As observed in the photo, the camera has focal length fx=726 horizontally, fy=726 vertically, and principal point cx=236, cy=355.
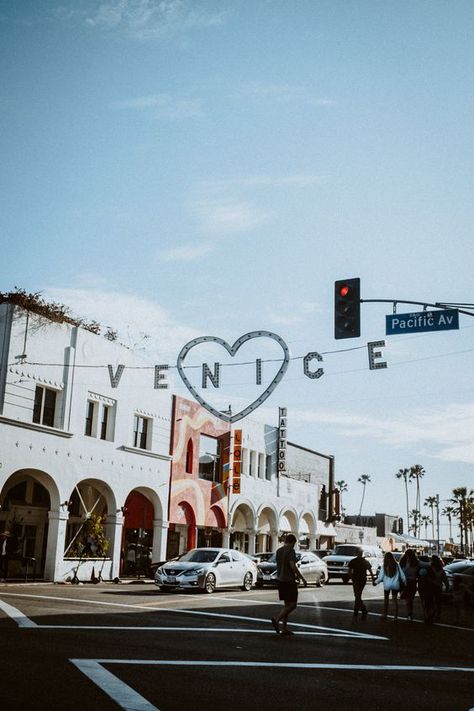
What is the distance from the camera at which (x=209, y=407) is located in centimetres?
2519

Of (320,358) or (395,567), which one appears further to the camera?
(320,358)

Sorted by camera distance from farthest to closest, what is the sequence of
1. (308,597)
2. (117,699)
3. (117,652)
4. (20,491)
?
(20,491) < (308,597) < (117,652) < (117,699)

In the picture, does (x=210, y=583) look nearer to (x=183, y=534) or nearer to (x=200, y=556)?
(x=200, y=556)

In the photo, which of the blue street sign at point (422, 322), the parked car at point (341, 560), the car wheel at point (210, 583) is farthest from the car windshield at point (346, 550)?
the blue street sign at point (422, 322)

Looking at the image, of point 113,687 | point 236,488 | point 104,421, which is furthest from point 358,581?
point 236,488

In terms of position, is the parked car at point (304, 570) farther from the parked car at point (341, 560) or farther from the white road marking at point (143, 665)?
the white road marking at point (143, 665)

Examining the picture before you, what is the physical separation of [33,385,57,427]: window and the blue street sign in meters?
15.5

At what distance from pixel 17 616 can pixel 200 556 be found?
1159 cm

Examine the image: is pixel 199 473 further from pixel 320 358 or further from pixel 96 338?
pixel 320 358

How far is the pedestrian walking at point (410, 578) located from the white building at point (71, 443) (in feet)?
42.5

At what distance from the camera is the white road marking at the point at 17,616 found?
11.9 metres

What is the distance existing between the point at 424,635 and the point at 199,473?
23739 mm

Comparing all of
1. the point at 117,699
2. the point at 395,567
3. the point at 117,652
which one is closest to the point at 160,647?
the point at 117,652

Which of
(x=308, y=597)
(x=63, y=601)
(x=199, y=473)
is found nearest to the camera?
(x=63, y=601)
